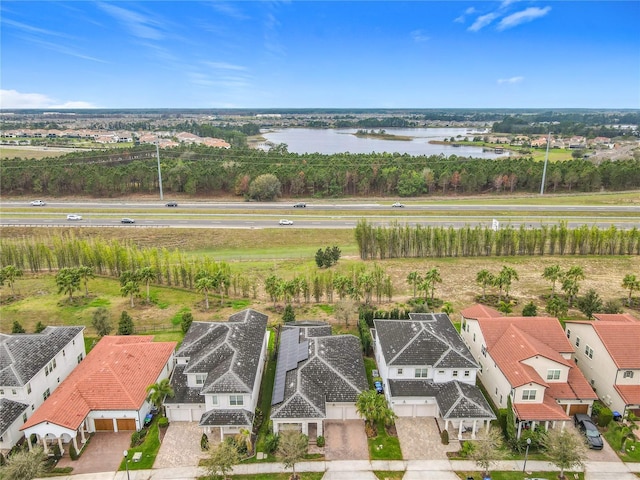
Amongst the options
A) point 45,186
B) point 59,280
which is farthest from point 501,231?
point 45,186

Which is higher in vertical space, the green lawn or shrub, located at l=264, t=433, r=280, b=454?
shrub, located at l=264, t=433, r=280, b=454

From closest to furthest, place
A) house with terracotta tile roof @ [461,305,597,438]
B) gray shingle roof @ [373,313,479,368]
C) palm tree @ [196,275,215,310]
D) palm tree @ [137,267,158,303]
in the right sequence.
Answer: house with terracotta tile roof @ [461,305,597,438] < gray shingle roof @ [373,313,479,368] < palm tree @ [196,275,215,310] < palm tree @ [137,267,158,303]

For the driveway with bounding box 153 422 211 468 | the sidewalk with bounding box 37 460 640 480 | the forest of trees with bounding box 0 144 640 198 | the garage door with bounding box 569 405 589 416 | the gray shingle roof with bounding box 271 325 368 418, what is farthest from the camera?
the forest of trees with bounding box 0 144 640 198

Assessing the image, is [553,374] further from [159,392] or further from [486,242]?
[486,242]

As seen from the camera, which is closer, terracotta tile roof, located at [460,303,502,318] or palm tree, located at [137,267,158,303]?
terracotta tile roof, located at [460,303,502,318]

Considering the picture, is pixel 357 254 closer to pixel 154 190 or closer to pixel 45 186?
pixel 154 190

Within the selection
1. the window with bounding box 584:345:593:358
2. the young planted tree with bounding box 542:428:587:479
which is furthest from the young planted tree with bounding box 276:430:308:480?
the window with bounding box 584:345:593:358

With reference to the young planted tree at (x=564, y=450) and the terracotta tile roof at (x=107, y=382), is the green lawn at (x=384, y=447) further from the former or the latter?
the terracotta tile roof at (x=107, y=382)

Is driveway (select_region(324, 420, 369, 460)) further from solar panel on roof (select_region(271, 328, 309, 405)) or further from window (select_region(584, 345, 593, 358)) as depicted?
window (select_region(584, 345, 593, 358))
